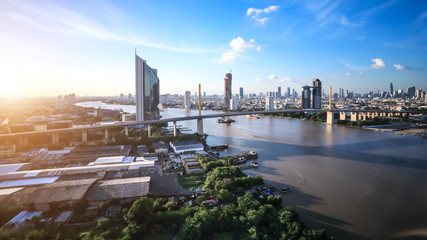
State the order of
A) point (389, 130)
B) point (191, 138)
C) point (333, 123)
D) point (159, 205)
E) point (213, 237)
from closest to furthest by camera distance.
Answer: point (213, 237) → point (159, 205) → point (191, 138) → point (389, 130) → point (333, 123)

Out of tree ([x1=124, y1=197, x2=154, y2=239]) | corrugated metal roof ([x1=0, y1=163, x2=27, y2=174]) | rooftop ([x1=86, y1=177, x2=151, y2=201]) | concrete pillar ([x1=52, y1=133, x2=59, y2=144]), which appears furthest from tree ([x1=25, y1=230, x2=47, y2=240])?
concrete pillar ([x1=52, y1=133, x2=59, y2=144])

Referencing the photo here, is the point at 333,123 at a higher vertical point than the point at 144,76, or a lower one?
lower

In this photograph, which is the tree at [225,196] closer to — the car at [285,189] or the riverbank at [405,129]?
the car at [285,189]

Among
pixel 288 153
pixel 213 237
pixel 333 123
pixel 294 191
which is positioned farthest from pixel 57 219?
pixel 333 123

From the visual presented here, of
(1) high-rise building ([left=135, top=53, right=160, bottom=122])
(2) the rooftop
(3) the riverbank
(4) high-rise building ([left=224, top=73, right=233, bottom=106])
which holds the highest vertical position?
(4) high-rise building ([left=224, top=73, right=233, bottom=106])

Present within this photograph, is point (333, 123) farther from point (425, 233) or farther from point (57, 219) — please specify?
point (57, 219)

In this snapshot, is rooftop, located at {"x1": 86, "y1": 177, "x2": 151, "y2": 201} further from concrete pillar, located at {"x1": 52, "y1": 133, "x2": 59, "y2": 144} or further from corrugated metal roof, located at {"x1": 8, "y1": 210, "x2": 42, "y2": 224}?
concrete pillar, located at {"x1": 52, "y1": 133, "x2": 59, "y2": 144}
